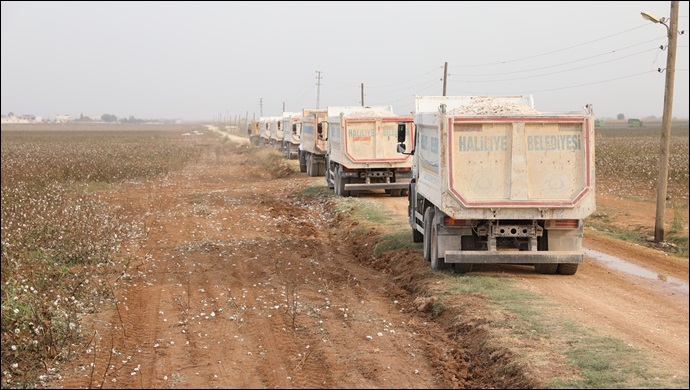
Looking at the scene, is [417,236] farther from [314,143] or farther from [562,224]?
[314,143]

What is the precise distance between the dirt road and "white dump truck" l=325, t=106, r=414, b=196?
622cm

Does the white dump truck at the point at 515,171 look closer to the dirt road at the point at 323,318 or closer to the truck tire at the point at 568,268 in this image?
the truck tire at the point at 568,268

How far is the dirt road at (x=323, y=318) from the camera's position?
303 inches

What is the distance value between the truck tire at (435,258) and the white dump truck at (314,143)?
1807 cm

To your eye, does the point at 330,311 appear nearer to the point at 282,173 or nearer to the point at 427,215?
the point at 427,215

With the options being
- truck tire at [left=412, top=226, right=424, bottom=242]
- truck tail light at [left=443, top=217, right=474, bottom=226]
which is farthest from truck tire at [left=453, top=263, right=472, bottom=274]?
truck tire at [left=412, top=226, right=424, bottom=242]

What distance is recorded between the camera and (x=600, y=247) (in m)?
15.2

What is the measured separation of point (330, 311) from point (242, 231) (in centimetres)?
836

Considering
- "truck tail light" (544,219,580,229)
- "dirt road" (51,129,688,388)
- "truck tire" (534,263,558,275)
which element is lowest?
"dirt road" (51,129,688,388)

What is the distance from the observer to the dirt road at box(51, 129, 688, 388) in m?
7.70

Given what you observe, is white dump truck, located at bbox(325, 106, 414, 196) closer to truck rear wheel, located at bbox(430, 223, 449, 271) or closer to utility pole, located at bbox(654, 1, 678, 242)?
utility pole, located at bbox(654, 1, 678, 242)

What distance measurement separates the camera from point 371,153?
2345 centimetres

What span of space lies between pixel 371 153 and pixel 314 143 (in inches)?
352

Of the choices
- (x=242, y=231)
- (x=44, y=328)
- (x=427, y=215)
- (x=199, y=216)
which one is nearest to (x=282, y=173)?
(x=199, y=216)
